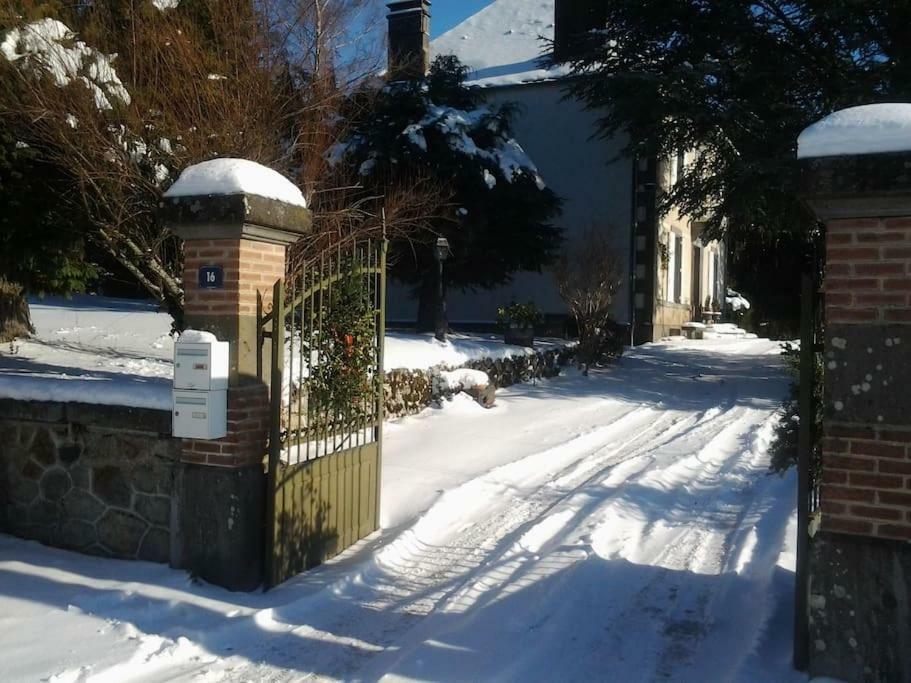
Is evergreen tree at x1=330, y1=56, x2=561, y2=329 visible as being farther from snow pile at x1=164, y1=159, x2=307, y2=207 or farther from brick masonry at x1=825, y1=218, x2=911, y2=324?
brick masonry at x1=825, y1=218, x2=911, y2=324

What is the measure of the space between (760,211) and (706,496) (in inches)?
213

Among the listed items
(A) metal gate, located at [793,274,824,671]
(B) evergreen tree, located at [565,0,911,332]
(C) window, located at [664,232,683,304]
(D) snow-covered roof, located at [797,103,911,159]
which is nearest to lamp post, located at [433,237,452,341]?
(B) evergreen tree, located at [565,0,911,332]

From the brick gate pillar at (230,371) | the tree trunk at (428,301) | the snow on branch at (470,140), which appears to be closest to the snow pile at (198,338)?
the brick gate pillar at (230,371)

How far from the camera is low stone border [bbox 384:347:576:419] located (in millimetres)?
9875

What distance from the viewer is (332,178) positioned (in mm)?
10969

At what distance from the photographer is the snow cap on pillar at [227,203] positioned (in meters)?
4.55

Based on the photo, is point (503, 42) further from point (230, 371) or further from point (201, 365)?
point (201, 365)

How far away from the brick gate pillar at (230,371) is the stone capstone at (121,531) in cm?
40

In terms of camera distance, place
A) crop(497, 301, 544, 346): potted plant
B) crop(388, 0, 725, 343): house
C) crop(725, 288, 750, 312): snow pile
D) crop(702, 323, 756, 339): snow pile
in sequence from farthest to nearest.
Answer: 1. crop(725, 288, 750, 312): snow pile
2. crop(702, 323, 756, 339): snow pile
3. crop(388, 0, 725, 343): house
4. crop(497, 301, 544, 346): potted plant

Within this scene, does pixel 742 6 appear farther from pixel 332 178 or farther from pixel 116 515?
pixel 116 515

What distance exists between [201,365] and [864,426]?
136 inches

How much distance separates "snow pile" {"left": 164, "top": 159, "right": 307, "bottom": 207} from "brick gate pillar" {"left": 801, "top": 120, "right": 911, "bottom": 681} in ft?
9.81

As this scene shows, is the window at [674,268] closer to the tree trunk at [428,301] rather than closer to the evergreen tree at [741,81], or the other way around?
the tree trunk at [428,301]

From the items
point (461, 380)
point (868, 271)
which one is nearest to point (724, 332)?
point (461, 380)
